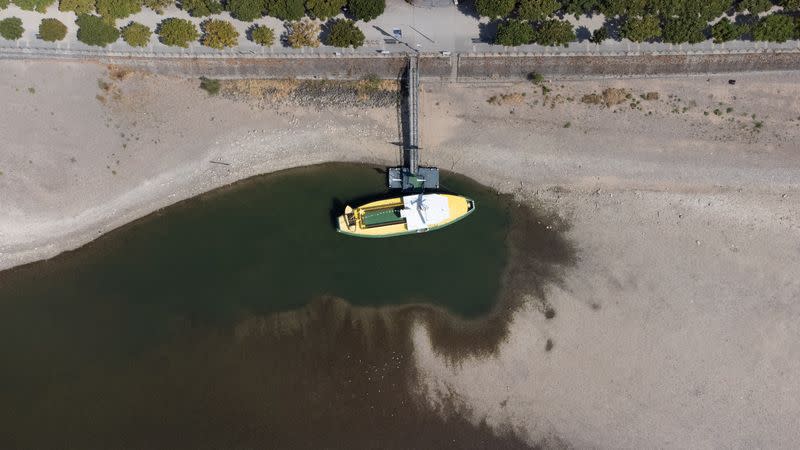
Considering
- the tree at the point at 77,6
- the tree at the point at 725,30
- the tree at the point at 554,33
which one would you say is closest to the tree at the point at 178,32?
the tree at the point at 77,6

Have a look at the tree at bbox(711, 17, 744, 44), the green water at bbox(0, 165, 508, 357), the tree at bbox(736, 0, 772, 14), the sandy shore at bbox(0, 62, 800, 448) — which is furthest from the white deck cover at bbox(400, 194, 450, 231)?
the tree at bbox(736, 0, 772, 14)

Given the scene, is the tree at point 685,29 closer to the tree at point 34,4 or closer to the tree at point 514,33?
the tree at point 514,33

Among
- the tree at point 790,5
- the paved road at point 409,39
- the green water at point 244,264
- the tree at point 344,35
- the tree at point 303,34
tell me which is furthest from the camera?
the green water at point 244,264

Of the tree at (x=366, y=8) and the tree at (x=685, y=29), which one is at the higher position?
the tree at (x=366, y=8)

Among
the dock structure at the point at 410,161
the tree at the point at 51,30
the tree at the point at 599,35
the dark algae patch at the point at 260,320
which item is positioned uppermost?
the tree at the point at 51,30

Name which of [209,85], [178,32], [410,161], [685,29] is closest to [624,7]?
[685,29]

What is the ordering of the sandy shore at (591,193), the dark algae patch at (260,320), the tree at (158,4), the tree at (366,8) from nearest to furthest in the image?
the tree at (366,8) < the tree at (158,4) < the sandy shore at (591,193) < the dark algae patch at (260,320)

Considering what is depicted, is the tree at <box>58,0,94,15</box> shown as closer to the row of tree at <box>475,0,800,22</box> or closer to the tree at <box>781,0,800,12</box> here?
the row of tree at <box>475,0,800,22</box>
